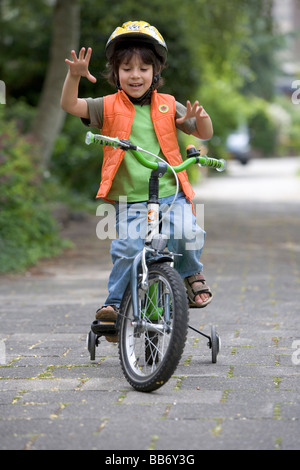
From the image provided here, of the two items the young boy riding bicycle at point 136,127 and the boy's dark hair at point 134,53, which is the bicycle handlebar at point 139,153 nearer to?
the young boy riding bicycle at point 136,127

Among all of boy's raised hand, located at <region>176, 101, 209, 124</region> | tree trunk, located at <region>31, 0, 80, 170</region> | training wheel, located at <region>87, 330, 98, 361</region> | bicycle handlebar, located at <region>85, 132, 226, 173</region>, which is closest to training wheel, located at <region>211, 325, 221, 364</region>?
training wheel, located at <region>87, 330, 98, 361</region>

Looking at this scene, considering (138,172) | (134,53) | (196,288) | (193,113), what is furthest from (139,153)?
(196,288)

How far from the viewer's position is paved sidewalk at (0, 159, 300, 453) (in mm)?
3336

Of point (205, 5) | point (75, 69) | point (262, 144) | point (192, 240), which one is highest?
point (262, 144)

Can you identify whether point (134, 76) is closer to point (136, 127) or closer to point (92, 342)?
point (136, 127)

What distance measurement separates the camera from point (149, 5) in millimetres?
17109

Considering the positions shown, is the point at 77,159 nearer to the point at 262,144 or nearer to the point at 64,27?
the point at 64,27

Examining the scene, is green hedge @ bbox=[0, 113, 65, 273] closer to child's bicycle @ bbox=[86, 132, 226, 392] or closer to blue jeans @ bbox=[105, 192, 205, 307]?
blue jeans @ bbox=[105, 192, 205, 307]

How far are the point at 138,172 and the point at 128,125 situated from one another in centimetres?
25

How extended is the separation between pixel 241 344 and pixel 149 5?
515 inches

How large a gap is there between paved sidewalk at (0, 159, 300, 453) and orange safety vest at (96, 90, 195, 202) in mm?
975

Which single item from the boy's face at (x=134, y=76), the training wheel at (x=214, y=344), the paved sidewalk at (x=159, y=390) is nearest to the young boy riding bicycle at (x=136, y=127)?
the boy's face at (x=134, y=76)

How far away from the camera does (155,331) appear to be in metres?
4.17
